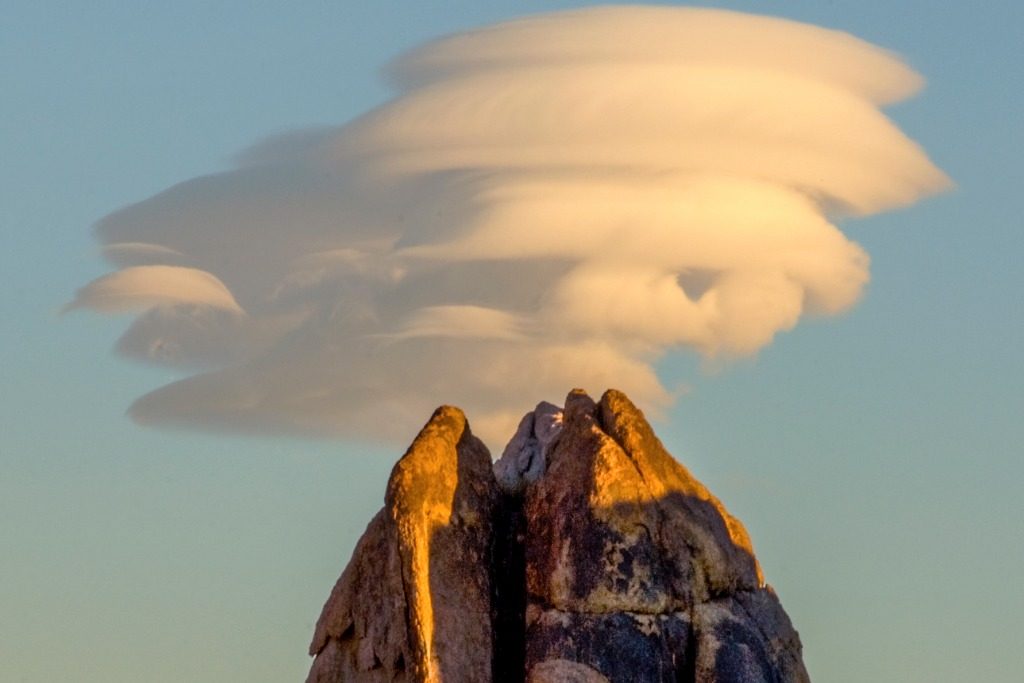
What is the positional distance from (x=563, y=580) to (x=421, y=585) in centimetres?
266

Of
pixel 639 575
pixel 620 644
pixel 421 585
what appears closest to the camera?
pixel 620 644

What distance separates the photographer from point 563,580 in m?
47.1

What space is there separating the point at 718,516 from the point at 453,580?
5.37 meters

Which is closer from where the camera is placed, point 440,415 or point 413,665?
point 413,665

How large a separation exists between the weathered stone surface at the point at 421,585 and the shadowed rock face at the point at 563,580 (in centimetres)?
4

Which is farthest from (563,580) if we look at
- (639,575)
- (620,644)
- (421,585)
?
(421,585)

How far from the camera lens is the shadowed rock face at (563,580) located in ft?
153

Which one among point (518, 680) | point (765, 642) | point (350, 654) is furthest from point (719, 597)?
point (350, 654)

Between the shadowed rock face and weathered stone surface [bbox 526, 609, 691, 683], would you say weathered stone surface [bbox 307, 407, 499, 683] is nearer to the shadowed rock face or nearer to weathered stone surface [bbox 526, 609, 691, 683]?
the shadowed rock face

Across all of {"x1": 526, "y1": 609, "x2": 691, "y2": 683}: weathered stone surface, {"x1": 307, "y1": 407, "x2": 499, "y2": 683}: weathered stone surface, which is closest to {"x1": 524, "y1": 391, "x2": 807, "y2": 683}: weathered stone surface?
{"x1": 526, "y1": 609, "x2": 691, "y2": 683}: weathered stone surface

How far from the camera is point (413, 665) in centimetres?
4684

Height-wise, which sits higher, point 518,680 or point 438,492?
point 438,492

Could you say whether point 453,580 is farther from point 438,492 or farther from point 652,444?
point 652,444

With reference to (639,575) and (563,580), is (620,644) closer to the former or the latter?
(639,575)
